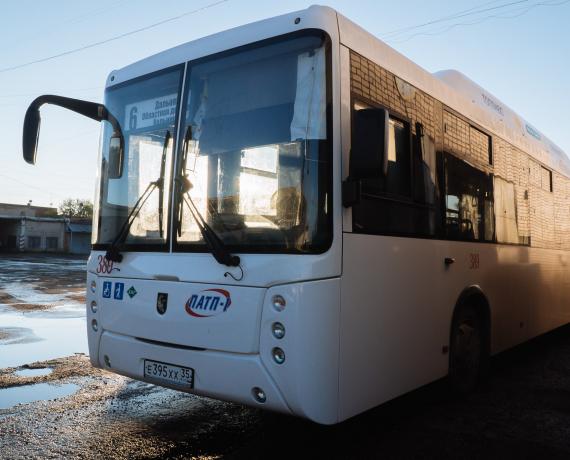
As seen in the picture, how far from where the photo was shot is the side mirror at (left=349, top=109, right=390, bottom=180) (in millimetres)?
3590

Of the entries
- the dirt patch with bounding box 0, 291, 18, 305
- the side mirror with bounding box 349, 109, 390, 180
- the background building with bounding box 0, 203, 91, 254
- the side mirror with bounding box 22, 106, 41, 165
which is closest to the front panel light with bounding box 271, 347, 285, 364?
the side mirror with bounding box 349, 109, 390, 180

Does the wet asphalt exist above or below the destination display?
below

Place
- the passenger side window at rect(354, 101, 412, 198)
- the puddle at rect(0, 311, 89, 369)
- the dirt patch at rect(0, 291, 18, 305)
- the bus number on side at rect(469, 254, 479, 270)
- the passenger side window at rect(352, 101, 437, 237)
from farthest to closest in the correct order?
the dirt patch at rect(0, 291, 18, 305)
the puddle at rect(0, 311, 89, 369)
the bus number on side at rect(469, 254, 479, 270)
the passenger side window at rect(354, 101, 412, 198)
the passenger side window at rect(352, 101, 437, 237)

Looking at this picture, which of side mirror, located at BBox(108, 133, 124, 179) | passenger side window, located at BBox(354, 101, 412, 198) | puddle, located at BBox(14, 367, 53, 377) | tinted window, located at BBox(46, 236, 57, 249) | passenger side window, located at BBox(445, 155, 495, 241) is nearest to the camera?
passenger side window, located at BBox(354, 101, 412, 198)

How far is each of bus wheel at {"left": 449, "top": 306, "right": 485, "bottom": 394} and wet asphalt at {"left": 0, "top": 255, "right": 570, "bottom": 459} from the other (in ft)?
0.64

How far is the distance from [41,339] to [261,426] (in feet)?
18.1

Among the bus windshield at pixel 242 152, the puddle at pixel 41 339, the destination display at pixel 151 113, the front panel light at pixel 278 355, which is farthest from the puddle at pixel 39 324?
the front panel light at pixel 278 355

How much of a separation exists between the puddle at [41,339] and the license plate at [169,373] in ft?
11.9

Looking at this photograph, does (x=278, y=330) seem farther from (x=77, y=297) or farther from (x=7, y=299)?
(x=77, y=297)

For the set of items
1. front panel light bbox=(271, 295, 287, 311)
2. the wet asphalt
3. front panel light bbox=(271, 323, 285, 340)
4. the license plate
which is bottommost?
Result: the wet asphalt

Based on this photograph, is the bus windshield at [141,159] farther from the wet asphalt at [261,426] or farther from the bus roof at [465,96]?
the wet asphalt at [261,426]

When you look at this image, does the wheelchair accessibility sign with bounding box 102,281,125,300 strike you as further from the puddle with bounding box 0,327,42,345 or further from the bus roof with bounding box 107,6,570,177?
the puddle with bounding box 0,327,42,345

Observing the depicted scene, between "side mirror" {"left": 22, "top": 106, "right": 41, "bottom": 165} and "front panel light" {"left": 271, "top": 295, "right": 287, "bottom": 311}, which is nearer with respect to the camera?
"front panel light" {"left": 271, "top": 295, "right": 287, "bottom": 311}

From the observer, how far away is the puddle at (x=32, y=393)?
5.49 meters
